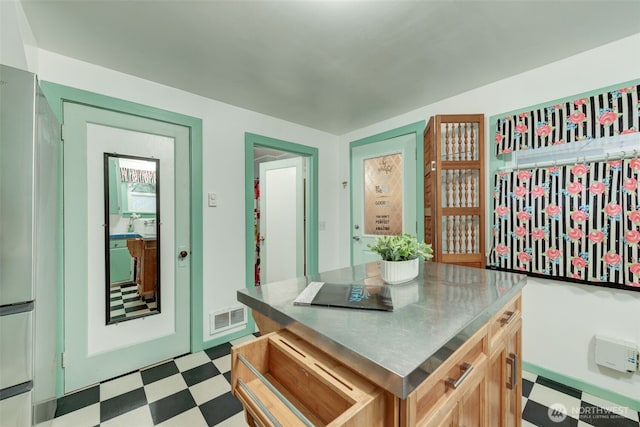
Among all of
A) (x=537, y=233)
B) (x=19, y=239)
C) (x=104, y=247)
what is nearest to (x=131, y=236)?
(x=104, y=247)

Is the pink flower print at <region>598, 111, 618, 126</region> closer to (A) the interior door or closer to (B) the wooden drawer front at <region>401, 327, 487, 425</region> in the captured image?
(B) the wooden drawer front at <region>401, 327, 487, 425</region>

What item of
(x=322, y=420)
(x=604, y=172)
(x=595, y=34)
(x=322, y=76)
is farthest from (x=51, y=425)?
(x=595, y=34)

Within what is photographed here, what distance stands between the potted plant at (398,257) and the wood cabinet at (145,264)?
1.83 meters

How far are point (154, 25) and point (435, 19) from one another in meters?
1.60

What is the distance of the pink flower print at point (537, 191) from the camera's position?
1912 mm

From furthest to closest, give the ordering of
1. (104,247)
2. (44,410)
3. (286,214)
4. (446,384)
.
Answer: (286,214) → (104,247) → (44,410) → (446,384)

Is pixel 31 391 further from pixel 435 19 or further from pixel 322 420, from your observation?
pixel 435 19

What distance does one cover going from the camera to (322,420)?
730 millimetres

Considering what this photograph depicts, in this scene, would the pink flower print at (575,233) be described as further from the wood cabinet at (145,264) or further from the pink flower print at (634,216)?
the wood cabinet at (145,264)

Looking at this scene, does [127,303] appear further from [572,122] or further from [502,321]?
[572,122]

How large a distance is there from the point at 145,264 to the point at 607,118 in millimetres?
3366

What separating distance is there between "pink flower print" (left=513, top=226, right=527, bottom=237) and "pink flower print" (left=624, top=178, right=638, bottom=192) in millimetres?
568

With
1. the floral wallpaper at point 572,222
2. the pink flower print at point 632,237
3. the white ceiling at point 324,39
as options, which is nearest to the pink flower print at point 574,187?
the floral wallpaper at point 572,222

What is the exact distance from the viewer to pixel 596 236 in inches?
66.9
